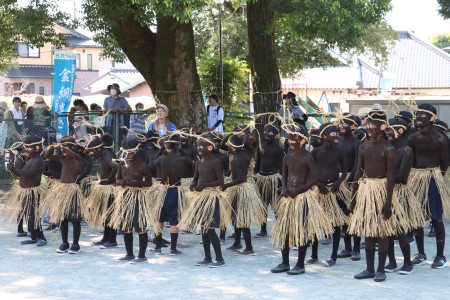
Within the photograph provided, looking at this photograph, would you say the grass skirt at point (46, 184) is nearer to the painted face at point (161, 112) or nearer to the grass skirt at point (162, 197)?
the grass skirt at point (162, 197)

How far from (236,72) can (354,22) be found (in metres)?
5.07

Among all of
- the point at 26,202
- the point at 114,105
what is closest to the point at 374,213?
the point at 26,202

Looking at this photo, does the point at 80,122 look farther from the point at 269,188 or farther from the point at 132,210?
the point at 132,210

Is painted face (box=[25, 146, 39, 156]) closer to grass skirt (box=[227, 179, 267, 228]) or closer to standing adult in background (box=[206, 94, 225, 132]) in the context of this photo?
grass skirt (box=[227, 179, 267, 228])

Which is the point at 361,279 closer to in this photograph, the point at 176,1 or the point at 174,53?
the point at 176,1

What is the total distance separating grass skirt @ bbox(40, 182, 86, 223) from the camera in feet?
32.9

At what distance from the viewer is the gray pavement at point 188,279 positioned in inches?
303

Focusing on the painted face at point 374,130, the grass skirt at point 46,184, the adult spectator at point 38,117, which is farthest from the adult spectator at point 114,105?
the painted face at point 374,130

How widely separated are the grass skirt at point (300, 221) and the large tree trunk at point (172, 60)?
20.9 ft

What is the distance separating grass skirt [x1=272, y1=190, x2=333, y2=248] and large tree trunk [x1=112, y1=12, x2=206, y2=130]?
20.9 feet

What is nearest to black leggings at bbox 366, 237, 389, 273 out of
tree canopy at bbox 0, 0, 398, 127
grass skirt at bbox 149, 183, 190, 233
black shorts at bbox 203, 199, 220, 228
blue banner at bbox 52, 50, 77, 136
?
black shorts at bbox 203, 199, 220, 228

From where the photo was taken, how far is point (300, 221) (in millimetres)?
8508

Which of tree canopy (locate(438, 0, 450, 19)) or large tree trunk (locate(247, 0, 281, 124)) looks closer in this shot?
tree canopy (locate(438, 0, 450, 19))

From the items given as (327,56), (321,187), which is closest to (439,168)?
(321,187)
